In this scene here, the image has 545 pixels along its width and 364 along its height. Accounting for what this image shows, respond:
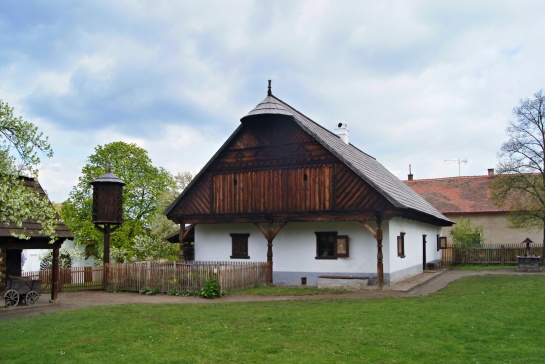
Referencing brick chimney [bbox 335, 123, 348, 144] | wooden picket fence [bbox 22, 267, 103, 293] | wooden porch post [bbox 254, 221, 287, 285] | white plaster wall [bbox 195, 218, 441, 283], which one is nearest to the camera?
white plaster wall [bbox 195, 218, 441, 283]

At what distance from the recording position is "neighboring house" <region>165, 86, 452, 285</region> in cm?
2130

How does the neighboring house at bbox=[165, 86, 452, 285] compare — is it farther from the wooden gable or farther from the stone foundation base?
the stone foundation base

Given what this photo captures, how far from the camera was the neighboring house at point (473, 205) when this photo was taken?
38.6 m

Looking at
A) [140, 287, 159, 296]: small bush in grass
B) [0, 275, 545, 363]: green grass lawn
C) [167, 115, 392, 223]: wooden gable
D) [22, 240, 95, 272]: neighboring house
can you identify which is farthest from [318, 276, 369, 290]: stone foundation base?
[22, 240, 95, 272]: neighboring house

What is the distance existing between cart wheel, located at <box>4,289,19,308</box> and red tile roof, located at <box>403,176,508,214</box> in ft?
107

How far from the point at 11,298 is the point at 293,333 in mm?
10383

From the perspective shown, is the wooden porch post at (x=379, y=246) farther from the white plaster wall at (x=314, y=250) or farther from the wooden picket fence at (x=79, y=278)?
the wooden picket fence at (x=79, y=278)

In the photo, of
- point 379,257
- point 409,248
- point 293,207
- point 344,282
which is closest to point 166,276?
point 293,207

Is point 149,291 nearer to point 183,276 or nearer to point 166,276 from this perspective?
point 166,276

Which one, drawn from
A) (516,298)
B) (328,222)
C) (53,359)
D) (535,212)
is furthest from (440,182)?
(53,359)

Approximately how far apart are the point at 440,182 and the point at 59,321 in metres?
38.4

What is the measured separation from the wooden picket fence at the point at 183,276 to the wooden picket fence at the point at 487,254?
18.3 m

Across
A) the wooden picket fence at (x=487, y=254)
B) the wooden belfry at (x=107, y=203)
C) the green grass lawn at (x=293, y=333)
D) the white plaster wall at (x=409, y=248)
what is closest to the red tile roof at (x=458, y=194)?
the wooden picket fence at (x=487, y=254)

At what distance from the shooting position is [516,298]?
52.7ft
